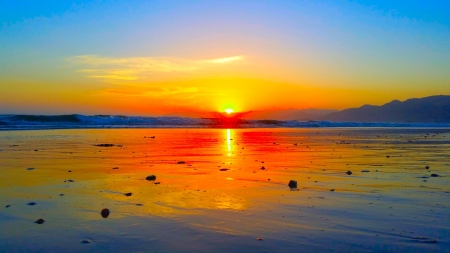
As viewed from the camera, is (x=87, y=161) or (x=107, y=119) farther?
(x=107, y=119)

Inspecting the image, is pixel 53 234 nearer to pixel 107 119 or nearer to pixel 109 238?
pixel 109 238

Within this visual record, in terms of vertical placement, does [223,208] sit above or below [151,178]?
below

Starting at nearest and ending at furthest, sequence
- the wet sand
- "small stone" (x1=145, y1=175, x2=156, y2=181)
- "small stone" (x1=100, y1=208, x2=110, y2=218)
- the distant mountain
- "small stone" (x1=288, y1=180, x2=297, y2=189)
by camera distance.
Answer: the wet sand < "small stone" (x1=100, y1=208, x2=110, y2=218) < "small stone" (x1=288, y1=180, x2=297, y2=189) < "small stone" (x1=145, y1=175, x2=156, y2=181) < the distant mountain

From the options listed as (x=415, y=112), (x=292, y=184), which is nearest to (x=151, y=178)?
(x=292, y=184)

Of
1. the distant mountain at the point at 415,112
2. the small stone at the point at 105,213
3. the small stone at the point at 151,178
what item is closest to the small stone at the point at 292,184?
the small stone at the point at 151,178

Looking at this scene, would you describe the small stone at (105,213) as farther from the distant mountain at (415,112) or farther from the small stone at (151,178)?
the distant mountain at (415,112)

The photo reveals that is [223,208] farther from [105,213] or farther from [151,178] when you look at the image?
[151,178]

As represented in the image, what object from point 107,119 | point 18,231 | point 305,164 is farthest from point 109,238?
point 107,119

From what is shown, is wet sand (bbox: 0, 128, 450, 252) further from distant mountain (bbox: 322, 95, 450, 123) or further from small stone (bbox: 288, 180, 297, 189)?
distant mountain (bbox: 322, 95, 450, 123)

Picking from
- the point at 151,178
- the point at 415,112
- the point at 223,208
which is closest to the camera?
the point at 223,208

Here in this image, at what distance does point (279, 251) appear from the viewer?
507 centimetres

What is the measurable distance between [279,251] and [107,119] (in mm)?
68953

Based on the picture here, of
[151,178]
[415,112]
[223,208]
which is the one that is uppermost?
[415,112]

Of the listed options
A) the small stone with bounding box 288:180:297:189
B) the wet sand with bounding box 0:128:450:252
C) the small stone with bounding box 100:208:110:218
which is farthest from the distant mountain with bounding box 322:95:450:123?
the small stone with bounding box 100:208:110:218
